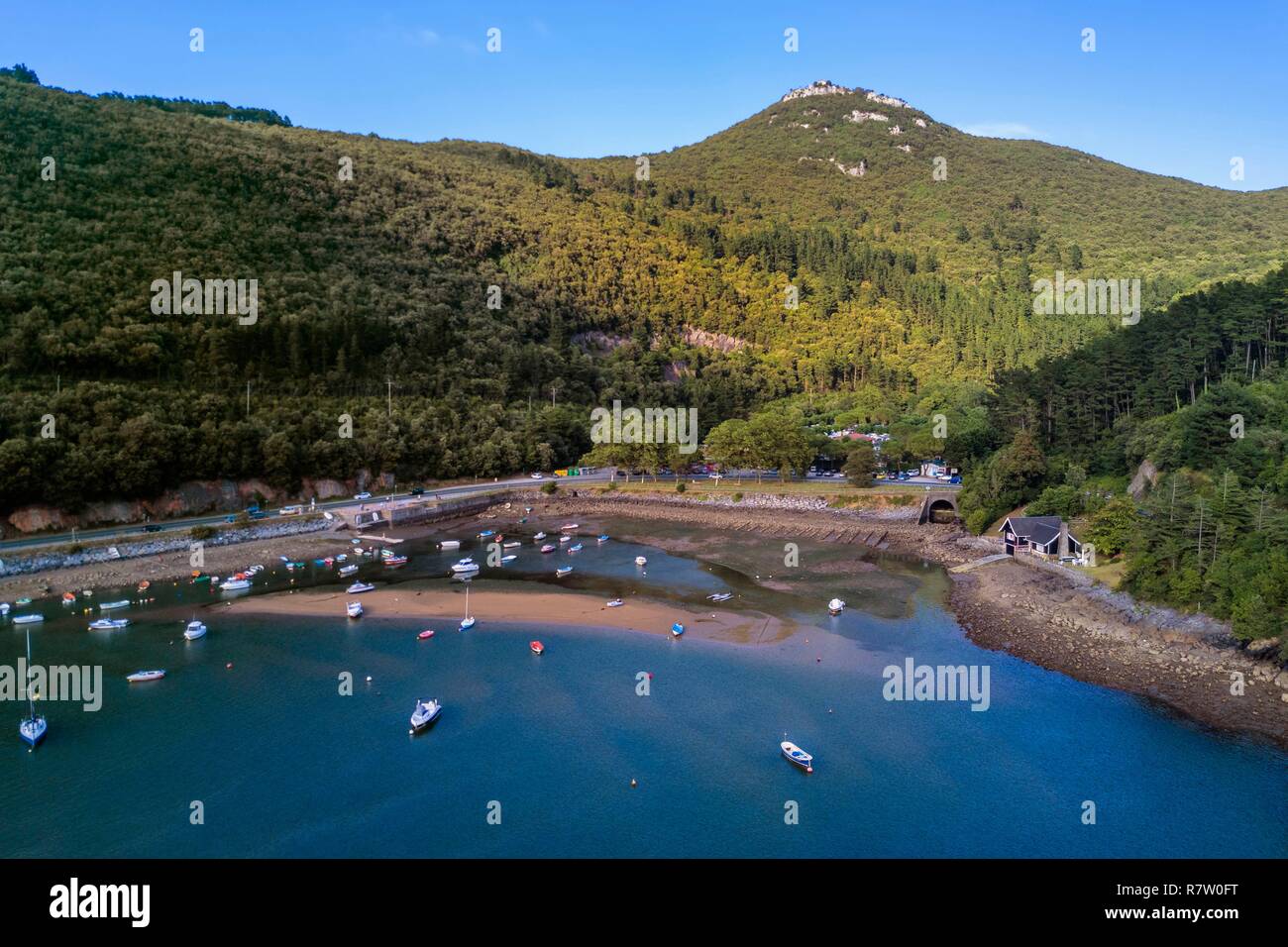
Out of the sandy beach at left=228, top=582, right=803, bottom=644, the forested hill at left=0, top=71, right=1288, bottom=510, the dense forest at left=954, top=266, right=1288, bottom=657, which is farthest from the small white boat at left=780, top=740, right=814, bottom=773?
the forested hill at left=0, top=71, right=1288, bottom=510

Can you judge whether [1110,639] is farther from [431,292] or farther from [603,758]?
[431,292]

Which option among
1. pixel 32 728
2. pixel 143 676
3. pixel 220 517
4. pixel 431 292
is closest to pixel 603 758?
pixel 32 728

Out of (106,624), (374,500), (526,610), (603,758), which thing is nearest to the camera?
(603,758)

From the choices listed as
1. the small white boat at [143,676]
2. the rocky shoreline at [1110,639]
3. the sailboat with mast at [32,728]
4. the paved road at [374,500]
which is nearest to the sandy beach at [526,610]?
the small white boat at [143,676]

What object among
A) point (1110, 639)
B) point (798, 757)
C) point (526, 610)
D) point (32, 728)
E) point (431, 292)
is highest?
point (431, 292)

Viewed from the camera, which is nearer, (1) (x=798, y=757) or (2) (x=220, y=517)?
(1) (x=798, y=757)

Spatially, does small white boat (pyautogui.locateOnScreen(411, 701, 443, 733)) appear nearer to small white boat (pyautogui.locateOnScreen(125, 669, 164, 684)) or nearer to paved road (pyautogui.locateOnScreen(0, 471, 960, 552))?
small white boat (pyautogui.locateOnScreen(125, 669, 164, 684))
